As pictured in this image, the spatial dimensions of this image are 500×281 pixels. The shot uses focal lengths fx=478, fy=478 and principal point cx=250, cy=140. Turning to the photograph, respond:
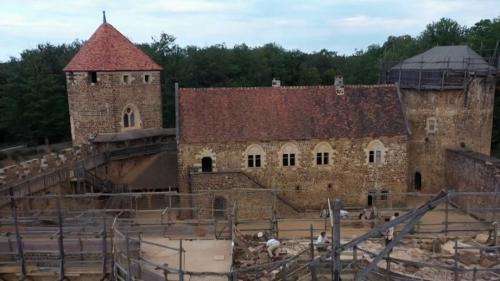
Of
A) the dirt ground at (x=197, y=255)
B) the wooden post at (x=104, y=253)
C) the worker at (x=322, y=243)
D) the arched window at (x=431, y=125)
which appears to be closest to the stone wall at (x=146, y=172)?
the dirt ground at (x=197, y=255)

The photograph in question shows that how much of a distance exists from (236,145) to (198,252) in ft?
32.1

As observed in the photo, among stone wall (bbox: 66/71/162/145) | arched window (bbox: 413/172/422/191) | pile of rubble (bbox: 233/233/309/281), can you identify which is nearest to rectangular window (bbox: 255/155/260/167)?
pile of rubble (bbox: 233/233/309/281)

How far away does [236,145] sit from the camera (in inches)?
1096

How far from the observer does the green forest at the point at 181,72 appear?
4750 cm

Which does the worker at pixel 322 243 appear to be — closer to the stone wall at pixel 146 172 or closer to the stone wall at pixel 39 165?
the stone wall at pixel 146 172

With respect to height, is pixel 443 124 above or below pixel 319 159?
above

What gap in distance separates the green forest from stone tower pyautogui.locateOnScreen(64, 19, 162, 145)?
56.7ft

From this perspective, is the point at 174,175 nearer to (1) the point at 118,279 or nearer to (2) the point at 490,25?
(1) the point at 118,279

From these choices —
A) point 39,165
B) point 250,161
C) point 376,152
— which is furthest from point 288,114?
point 39,165

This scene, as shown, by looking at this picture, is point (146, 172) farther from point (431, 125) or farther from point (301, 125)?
point (431, 125)

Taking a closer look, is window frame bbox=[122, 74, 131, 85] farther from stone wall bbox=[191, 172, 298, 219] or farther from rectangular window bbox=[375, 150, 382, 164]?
rectangular window bbox=[375, 150, 382, 164]

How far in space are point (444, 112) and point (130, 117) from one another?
66.8 ft

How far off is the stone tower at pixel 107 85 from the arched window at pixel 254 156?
8418 mm

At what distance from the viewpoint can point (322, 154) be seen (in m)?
28.7
